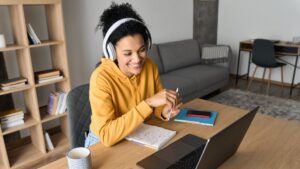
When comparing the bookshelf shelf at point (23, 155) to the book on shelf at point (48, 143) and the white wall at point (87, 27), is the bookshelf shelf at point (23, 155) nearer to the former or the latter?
the book on shelf at point (48, 143)

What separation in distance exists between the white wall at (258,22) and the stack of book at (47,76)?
3.44 metres

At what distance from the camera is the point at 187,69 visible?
3.66 metres

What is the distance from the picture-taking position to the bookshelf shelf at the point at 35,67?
6.68 feet

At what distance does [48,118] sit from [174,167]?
5.85 ft

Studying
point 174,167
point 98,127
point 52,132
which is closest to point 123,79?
point 98,127

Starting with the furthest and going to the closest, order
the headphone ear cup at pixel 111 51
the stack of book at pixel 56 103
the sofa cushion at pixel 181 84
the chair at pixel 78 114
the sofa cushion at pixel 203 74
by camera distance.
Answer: the sofa cushion at pixel 203 74 → the sofa cushion at pixel 181 84 → the stack of book at pixel 56 103 → the chair at pixel 78 114 → the headphone ear cup at pixel 111 51

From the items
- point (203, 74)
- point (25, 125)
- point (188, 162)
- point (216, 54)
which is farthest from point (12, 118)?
point (216, 54)

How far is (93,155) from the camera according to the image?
97 cm

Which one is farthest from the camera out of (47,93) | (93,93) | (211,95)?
(211,95)

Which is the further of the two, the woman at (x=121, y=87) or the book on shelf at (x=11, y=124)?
the book on shelf at (x=11, y=124)

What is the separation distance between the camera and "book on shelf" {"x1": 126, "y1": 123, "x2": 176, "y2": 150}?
1.02m

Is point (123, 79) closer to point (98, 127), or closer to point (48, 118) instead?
point (98, 127)

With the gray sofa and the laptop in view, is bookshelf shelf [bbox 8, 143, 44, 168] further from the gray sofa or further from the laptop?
the laptop

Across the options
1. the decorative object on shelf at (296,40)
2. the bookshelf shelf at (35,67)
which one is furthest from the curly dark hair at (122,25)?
the decorative object on shelf at (296,40)
